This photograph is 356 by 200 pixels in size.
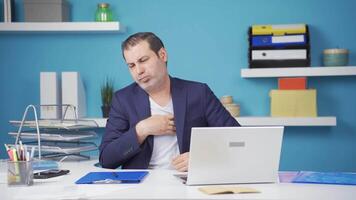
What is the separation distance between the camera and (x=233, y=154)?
152 cm

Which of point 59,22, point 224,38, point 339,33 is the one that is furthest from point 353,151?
point 59,22

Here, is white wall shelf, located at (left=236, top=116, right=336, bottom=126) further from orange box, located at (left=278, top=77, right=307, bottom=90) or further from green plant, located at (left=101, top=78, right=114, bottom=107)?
green plant, located at (left=101, top=78, right=114, bottom=107)

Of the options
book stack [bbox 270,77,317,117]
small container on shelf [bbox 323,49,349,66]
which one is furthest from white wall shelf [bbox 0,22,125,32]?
small container on shelf [bbox 323,49,349,66]

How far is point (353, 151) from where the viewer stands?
10.5 feet

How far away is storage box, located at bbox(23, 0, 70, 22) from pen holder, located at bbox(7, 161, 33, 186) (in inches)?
68.5

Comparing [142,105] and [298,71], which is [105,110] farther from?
[298,71]

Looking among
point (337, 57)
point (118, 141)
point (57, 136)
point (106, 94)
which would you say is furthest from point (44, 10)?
point (337, 57)

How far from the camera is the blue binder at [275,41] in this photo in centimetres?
307

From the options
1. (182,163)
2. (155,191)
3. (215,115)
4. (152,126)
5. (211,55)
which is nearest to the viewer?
(155,191)

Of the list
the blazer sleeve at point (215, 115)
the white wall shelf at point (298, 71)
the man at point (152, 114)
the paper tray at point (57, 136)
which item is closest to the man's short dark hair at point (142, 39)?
the man at point (152, 114)

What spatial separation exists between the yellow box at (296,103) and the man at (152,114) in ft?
3.08

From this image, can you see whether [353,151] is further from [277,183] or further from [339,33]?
[277,183]

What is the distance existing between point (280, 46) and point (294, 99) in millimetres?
365

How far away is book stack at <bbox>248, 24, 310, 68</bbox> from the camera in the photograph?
307 cm
